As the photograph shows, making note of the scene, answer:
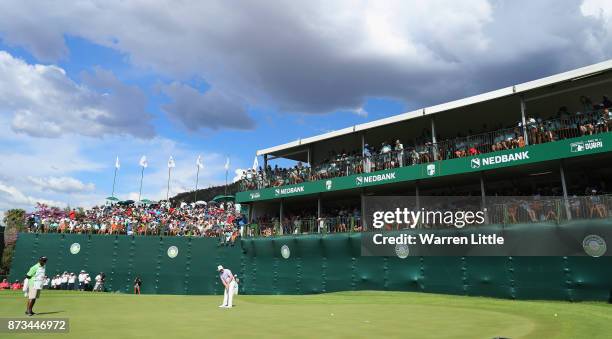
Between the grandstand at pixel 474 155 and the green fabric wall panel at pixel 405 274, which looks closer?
the grandstand at pixel 474 155

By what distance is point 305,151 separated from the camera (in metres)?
35.3

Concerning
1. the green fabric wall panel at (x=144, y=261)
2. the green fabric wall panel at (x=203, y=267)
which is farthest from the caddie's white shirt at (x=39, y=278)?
the green fabric wall panel at (x=144, y=261)

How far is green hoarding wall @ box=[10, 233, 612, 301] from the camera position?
1845 cm

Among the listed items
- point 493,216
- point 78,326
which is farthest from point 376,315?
point 493,216

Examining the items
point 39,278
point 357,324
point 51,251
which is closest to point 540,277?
point 357,324

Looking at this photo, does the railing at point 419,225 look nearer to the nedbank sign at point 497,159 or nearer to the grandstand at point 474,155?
the grandstand at point 474,155

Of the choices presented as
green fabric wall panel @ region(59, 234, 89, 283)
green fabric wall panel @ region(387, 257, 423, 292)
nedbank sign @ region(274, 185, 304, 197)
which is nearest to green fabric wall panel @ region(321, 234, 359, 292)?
green fabric wall panel @ region(387, 257, 423, 292)

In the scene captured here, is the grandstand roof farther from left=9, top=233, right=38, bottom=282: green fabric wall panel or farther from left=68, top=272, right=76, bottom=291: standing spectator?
left=9, top=233, right=38, bottom=282: green fabric wall panel

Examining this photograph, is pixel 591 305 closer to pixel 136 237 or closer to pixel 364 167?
pixel 364 167

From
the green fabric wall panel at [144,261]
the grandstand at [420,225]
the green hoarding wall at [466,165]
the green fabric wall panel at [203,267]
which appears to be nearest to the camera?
the green hoarding wall at [466,165]

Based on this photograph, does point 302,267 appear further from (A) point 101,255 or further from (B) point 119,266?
(A) point 101,255

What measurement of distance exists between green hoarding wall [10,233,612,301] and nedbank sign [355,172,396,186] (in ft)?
11.3

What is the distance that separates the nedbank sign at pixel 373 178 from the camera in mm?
25514

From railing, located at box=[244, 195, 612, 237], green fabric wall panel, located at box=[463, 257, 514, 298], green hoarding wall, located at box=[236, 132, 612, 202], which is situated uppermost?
green hoarding wall, located at box=[236, 132, 612, 202]
